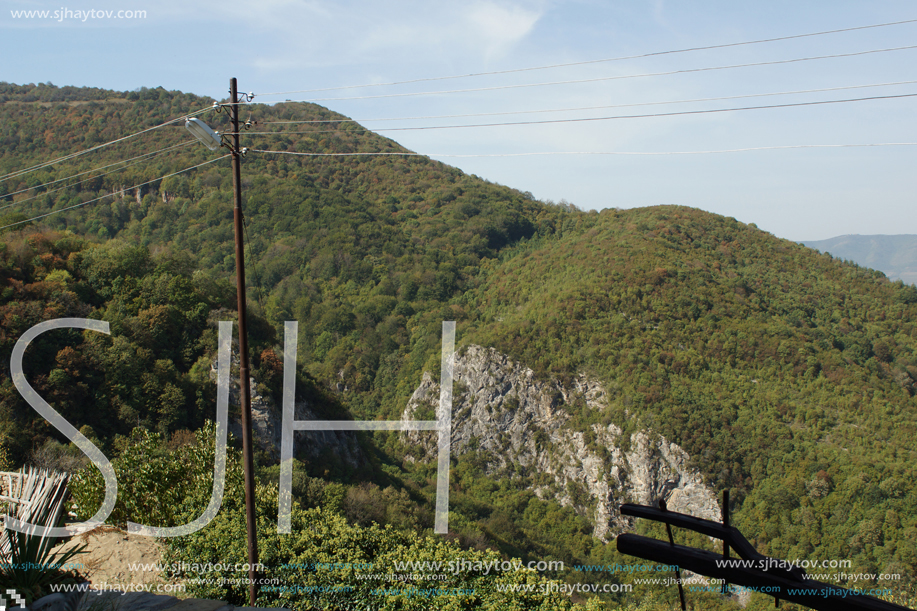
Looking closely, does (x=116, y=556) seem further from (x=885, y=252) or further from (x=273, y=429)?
(x=885, y=252)

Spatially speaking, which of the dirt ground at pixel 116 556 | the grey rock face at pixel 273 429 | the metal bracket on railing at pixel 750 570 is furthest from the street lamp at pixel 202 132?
the grey rock face at pixel 273 429

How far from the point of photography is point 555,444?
45.4m

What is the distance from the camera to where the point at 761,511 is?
1346 inches

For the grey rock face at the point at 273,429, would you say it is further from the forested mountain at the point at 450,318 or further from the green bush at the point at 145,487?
the green bush at the point at 145,487

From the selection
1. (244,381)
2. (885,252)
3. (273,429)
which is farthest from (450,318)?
(885,252)

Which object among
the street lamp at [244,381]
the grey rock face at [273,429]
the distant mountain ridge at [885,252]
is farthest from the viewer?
the distant mountain ridge at [885,252]

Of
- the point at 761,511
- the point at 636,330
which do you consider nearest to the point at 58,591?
the point at 761,511

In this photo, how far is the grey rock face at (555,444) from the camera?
3844cm

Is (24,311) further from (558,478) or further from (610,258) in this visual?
(610,258)

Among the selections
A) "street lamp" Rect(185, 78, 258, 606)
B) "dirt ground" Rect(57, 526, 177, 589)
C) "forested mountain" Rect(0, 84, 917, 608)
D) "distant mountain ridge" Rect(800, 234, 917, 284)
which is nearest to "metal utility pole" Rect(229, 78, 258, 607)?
"street lamp" Rect(185, 78, 258, 606)

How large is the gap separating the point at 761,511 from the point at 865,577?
620cm

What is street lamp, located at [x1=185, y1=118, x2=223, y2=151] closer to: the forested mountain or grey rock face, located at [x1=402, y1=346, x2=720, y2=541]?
the forested mountain

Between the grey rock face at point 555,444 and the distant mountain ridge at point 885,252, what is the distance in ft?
474

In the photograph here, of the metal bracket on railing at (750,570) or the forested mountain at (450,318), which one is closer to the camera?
the metal bracket on railing at (750,570)
